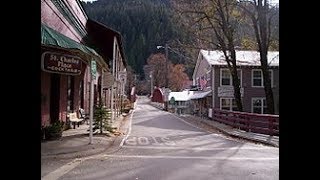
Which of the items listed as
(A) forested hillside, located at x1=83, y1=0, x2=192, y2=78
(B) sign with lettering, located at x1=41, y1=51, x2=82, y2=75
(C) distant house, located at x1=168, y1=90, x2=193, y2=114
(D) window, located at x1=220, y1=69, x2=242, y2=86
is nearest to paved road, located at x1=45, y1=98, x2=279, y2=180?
(B) sign with lettering, located at x1=41, y1=51, x2=82, y2=75

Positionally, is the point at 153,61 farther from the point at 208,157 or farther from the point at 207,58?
the point at 208,157

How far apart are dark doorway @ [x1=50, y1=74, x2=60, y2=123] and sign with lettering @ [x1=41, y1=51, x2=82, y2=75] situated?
5.18 metres

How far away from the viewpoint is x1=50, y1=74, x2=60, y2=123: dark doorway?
18703 mm

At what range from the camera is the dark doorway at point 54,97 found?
1870 centimetres

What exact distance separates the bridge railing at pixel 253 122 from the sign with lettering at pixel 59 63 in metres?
9.93

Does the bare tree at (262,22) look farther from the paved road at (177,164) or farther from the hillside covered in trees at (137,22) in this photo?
the hillside covered in trees at (137,22)

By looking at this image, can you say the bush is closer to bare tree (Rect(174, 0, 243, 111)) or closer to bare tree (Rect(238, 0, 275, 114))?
bare tree (Rect(238, 0, 275, 114))

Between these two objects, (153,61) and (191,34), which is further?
(153,61)

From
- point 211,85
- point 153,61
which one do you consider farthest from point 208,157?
point 153,61

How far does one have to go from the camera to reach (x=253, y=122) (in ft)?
76.2

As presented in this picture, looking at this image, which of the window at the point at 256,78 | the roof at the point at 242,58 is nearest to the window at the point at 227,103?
the window at the point at 256,78

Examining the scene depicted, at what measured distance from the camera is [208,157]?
13102 mm
